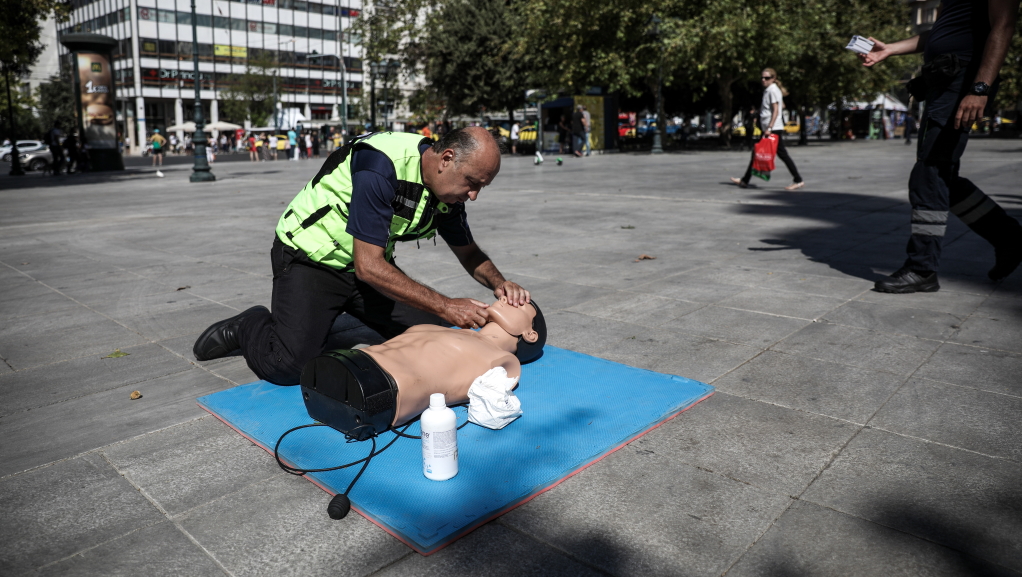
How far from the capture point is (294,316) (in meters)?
3.56

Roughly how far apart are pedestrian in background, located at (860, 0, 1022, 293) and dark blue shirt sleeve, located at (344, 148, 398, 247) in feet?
12.6

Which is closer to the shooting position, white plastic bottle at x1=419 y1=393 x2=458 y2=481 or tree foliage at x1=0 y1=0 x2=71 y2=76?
white plastic bottle at x1=419 y1=393 x2=458 y2=481

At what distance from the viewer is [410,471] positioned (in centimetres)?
264

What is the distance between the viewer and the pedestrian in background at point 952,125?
4551mm

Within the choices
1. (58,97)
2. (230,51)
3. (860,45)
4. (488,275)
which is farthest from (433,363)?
(58,97)

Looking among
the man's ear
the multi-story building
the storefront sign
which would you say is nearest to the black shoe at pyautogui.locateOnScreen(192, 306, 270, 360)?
the man's ear

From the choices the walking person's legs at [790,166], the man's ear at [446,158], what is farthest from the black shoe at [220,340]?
the walking person's legs at [790,166]

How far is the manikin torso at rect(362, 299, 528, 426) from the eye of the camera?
2.99 meters

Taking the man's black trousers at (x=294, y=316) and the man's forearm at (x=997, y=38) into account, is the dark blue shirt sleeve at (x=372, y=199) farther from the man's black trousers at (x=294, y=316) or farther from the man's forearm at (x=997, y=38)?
the man's forearm at (x=997, y=38)

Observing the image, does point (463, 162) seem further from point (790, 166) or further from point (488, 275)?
point (790, 166)

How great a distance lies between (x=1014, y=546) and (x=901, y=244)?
19.0ft

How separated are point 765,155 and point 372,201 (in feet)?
34.0

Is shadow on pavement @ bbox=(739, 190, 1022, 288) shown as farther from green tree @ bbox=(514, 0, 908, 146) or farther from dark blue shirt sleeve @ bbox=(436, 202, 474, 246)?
green tree @ bbox=(514, 0, 908, 146)

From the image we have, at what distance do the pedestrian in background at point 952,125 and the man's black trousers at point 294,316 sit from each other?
12.8 feet
